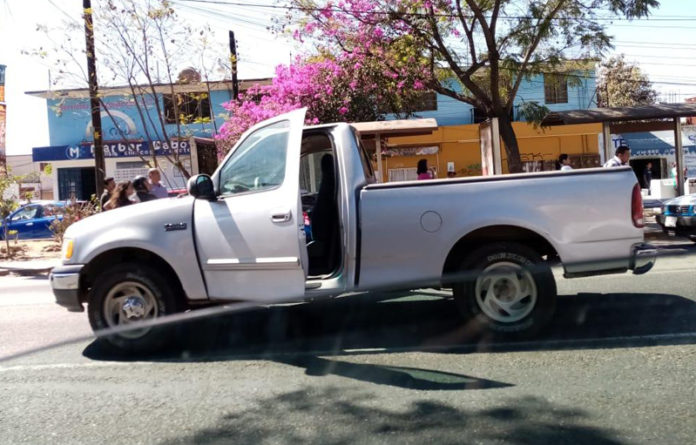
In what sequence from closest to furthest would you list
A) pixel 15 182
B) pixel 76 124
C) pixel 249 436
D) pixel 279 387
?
pixel 249 436 → pixel 279 387 → pixel 15 182 → pixel 76 124

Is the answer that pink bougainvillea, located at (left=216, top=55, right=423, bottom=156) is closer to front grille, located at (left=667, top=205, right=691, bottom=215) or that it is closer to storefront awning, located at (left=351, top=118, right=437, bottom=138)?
storefront awning, located at (left=351, top=118, right=437, bottom=138)

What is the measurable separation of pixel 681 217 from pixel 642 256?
6.62m

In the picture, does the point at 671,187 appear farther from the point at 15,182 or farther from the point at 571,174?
the point at 15,182

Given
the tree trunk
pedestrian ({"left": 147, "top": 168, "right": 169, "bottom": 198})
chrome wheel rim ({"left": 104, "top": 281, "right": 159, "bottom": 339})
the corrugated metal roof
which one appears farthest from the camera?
the tree trunk

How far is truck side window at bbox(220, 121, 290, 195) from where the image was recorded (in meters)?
5.37

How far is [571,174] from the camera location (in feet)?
16.8

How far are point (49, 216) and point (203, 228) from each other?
14.4 metres

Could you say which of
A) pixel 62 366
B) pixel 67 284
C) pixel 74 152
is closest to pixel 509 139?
pixel 67 284

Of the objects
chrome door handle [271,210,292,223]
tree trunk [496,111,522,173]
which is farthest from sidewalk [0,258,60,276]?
tree trunk [496,111,522,173]

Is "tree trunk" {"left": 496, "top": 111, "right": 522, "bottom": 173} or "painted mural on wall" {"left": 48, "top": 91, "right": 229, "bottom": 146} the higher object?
"painted mural on wall" {"left": 48, "top": 91, "right": 229, "bottom": 146}

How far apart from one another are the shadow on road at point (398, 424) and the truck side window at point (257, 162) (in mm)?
2028

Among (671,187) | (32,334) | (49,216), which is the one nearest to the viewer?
(32,334)

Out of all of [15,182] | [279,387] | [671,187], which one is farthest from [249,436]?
[671,187]

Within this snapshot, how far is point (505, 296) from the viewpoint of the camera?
5.29 meters
